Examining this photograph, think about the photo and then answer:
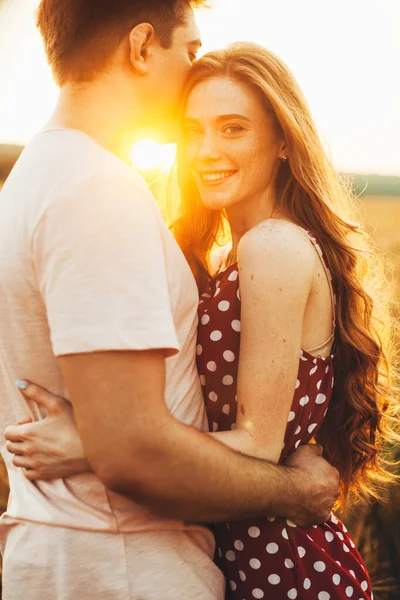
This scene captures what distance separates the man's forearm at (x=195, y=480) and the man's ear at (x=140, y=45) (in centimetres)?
110

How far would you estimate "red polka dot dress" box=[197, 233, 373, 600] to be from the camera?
1878mm

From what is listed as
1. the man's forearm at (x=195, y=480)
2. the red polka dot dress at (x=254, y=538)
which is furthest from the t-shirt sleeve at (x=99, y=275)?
the red polka dot dress at (x=254, y=538)

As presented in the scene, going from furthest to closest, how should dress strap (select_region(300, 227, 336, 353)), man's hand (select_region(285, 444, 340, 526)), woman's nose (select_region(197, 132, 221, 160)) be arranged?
woman's nose (select_region(197, 132, 221, 160))
dress strap (select_region(300, 227, 336, 353))
man's hand (select_region(285, 444, 340, 526))

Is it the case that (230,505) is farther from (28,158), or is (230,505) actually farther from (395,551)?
(395,551)

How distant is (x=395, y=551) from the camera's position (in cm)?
352

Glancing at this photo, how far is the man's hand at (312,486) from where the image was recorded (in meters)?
1.85

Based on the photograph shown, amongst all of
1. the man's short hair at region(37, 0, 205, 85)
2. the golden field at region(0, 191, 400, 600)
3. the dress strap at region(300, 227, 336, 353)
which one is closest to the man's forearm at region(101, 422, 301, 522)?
the dress strap at region(300, 227, 336, 353)

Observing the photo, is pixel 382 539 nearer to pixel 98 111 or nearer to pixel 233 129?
pixel 233 129

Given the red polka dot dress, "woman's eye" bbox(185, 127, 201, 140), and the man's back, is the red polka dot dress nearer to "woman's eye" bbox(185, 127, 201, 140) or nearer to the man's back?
the man's back

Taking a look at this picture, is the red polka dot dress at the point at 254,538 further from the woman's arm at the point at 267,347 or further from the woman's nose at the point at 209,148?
the woman's nose at the point at 209,148

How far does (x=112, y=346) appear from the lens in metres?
1.30

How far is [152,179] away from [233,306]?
4.95ft

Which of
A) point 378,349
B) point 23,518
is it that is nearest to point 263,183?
point 378,349

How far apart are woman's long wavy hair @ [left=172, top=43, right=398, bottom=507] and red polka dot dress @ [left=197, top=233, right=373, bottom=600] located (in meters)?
0.31
